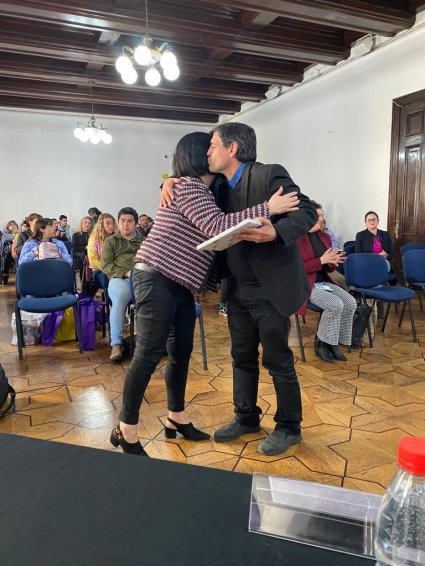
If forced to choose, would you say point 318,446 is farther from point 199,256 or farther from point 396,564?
point 396,564

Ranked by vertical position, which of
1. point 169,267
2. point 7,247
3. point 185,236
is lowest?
point 7,247

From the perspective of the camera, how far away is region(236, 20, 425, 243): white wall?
5812mm

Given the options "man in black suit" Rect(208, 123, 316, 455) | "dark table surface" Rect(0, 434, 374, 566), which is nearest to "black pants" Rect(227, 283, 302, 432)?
"man in black suit" Rect(208, 123, 316, 455)

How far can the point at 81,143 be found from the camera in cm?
998

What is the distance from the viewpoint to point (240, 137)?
176cm

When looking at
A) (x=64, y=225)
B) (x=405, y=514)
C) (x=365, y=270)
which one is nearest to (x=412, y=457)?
(x=405, y=514)

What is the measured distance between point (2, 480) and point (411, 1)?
A: 6.35 metres

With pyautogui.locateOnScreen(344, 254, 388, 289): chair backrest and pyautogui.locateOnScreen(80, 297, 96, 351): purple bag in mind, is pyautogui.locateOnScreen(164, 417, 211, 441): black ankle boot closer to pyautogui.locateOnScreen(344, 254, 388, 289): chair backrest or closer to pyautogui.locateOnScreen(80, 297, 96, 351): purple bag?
pyautogui.locateOnScreen(80, 297, 96, 351): purple bag

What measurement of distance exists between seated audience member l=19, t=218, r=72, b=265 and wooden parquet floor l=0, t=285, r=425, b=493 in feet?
3.11

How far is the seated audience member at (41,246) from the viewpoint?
4.31 metres

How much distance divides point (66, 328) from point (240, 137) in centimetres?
286

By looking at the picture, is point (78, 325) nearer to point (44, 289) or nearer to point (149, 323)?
point (44, 289)

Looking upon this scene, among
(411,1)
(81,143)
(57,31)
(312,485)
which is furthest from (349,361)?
(81,143)

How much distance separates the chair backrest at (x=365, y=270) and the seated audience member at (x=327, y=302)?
407 mm
